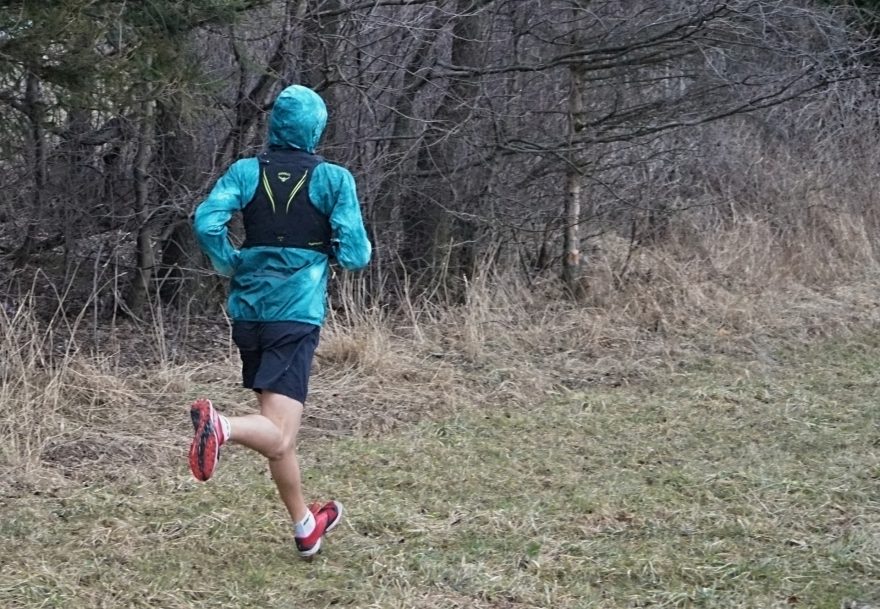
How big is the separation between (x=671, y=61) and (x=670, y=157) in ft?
4.24

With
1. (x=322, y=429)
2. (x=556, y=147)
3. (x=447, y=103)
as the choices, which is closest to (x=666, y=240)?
(x=556, y=147)

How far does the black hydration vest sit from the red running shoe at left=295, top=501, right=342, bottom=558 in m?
1.14

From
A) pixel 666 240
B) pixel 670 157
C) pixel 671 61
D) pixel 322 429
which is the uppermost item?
pixel 671 61

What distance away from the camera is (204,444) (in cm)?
385

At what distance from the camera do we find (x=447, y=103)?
928 centimetres

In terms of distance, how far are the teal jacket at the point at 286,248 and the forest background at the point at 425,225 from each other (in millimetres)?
1205

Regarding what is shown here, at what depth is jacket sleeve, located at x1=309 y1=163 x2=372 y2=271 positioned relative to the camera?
411 cm

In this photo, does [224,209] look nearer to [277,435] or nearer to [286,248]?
[286,248]

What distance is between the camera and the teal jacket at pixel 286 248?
4.11 m

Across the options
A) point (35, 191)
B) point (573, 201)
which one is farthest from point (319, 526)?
point (573, 201)

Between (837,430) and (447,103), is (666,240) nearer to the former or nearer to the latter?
(447,103)

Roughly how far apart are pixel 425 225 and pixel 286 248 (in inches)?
223

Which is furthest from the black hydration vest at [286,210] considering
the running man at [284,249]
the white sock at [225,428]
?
the white sock at [225,428]

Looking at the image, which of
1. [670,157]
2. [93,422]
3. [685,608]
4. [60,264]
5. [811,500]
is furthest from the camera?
[670,157]
